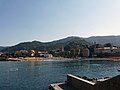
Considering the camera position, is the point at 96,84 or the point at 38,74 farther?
the point at 38,74

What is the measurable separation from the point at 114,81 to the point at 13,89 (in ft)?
68.5

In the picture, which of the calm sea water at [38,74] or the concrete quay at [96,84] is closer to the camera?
the concrete quay at [96,84]

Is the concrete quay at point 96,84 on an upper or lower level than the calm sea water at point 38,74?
upper

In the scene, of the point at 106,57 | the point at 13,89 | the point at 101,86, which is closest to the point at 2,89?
the point at 13,89

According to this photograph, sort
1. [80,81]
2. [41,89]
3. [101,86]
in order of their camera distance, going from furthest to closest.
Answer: [41,89], [80,81], [101,86]

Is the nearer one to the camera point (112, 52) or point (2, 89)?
point (2, 89)

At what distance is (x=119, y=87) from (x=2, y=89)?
893 inches

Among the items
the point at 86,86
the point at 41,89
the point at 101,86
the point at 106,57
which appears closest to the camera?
the point at 101,86

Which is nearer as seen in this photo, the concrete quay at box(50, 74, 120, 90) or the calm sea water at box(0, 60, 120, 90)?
the concrete quay at box(50, 74, 120, 90)

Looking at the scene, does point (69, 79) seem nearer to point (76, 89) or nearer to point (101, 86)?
point (76, 89)

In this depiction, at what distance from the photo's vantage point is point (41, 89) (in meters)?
32.5

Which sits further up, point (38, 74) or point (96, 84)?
point (96, 84)

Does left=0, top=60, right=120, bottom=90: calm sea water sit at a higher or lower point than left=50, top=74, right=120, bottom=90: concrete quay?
lower

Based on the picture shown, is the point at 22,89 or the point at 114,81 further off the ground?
the point at 114,81
